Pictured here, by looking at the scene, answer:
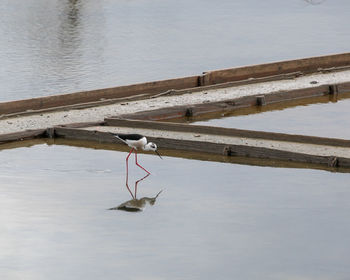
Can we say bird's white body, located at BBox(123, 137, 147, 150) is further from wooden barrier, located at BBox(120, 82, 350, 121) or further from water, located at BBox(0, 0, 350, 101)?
water, located at BBox(0, 0, 350, 101)

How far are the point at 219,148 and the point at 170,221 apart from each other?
3.36 m

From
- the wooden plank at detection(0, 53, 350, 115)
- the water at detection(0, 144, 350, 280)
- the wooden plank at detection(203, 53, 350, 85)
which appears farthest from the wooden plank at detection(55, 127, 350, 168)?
the wooden plank at detection(203, 53, 350, 85)

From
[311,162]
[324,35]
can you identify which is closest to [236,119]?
[311,162]

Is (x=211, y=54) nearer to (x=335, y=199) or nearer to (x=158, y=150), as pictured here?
(x=158, y=150)

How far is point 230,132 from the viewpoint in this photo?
16141mm

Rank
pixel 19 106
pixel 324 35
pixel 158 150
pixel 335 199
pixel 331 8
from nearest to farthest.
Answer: pixel 335 199 → pixel 158 150 → pixel 19 106 → pixel 324 35 → pixel 331 8

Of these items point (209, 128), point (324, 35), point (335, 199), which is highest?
point (324, 35)

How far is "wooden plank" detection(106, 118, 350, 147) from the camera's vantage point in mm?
15406

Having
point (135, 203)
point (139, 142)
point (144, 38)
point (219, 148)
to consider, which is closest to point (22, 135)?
point (139, 142)

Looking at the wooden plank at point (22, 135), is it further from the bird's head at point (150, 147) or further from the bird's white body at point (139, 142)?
the bird's head at point (150, 147)

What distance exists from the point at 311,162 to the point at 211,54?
14693 mm

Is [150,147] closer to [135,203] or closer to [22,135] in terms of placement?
[135,203]

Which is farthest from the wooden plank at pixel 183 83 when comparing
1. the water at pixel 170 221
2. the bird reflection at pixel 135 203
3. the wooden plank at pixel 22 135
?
the bird reflection at pixel 135 203

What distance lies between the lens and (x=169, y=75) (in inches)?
1013
